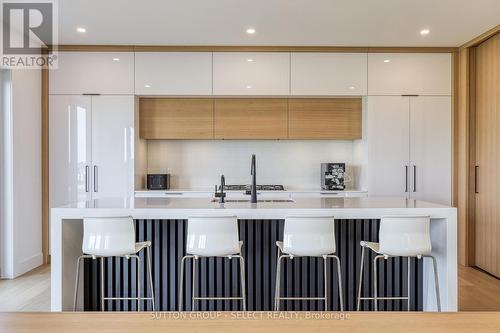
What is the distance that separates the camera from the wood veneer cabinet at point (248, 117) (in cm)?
481

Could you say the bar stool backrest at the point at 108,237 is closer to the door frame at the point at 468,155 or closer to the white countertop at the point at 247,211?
the white countertop at the point at 247,211

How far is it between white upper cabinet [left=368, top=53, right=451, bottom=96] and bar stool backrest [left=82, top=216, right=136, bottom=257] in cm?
357

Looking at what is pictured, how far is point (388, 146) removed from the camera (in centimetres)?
466

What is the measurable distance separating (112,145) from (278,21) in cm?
252

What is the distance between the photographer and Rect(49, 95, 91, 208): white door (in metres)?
4.61

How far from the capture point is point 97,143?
4.61 metres

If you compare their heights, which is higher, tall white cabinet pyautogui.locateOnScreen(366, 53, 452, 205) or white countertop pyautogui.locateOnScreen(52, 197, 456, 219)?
tall white cabinet pyautogui.locateOnScreen(366, 53, 452, 205)

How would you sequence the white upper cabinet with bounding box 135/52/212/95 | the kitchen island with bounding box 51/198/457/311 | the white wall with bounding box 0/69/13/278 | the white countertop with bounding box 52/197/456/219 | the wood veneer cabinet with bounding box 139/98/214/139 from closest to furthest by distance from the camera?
the white countertop with bounding box 52/197/456/219
the kitchen island with bounding box 51/198/457/311
the white wall with bounding box 0/69/13/278
the white upper cabinet with bounding box 135/52/212/95
the wood veneer cabinet with bounding box 139/98/214/139

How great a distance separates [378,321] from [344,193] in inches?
146

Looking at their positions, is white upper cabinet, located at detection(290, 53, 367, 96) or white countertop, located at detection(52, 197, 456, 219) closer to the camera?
white countertop, located at detection(52, 197, 456, 219)

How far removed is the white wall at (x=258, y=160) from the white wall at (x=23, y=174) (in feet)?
5.65

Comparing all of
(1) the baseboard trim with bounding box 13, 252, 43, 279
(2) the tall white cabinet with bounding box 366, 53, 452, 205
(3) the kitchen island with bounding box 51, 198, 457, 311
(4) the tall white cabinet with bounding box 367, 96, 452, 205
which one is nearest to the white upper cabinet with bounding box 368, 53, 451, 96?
(2) the tall white cabinet with bounding box 366, 53, 452, 205

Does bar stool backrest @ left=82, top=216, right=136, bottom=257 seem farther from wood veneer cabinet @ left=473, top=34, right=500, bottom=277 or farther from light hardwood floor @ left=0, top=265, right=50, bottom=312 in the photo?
wood veneer cabinet @ left=473, top=34, right=500, bottom=277

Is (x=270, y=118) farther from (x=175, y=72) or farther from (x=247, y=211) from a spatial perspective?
(x=247, y=211)
